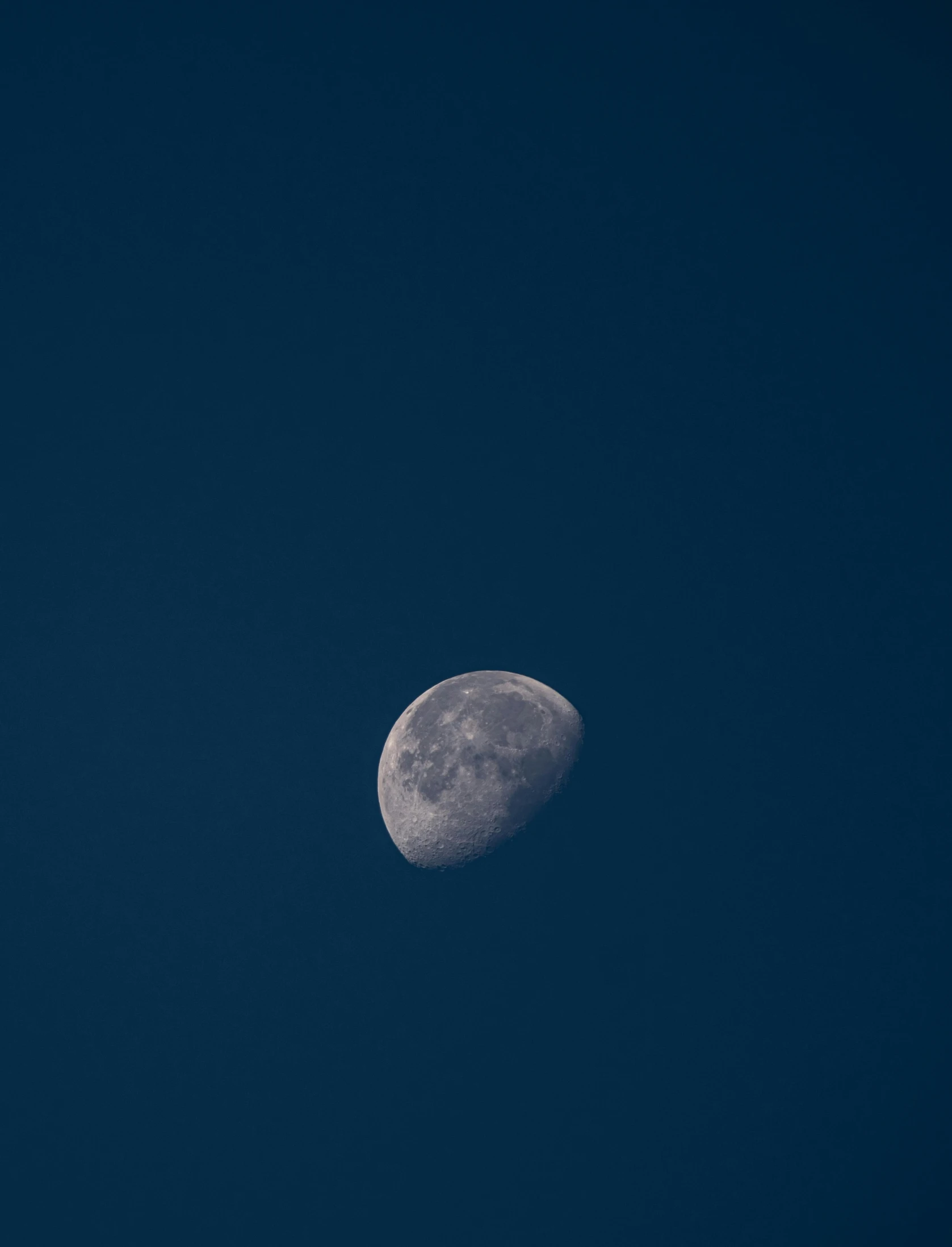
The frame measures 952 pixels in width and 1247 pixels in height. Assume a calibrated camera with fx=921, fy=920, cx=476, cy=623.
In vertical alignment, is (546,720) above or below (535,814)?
above

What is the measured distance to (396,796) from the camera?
13.6 metres

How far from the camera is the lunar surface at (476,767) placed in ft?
41.5

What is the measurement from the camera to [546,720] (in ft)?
43.5

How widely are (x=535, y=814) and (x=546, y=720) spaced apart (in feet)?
4.41

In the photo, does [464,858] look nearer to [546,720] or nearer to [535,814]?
[535,814]

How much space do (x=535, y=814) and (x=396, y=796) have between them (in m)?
2.13

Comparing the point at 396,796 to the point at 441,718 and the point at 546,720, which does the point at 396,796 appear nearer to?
the point at 441,718

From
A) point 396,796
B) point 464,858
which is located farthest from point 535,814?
point 396,796

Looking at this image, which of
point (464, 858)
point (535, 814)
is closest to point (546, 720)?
point (535, 814)

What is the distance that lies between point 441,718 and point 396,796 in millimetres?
1395

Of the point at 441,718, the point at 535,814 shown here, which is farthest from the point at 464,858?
the point at 441,718

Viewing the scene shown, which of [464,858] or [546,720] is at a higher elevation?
[546,720]

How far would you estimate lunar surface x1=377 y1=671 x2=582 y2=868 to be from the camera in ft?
41.5

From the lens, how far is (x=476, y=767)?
12.6m
